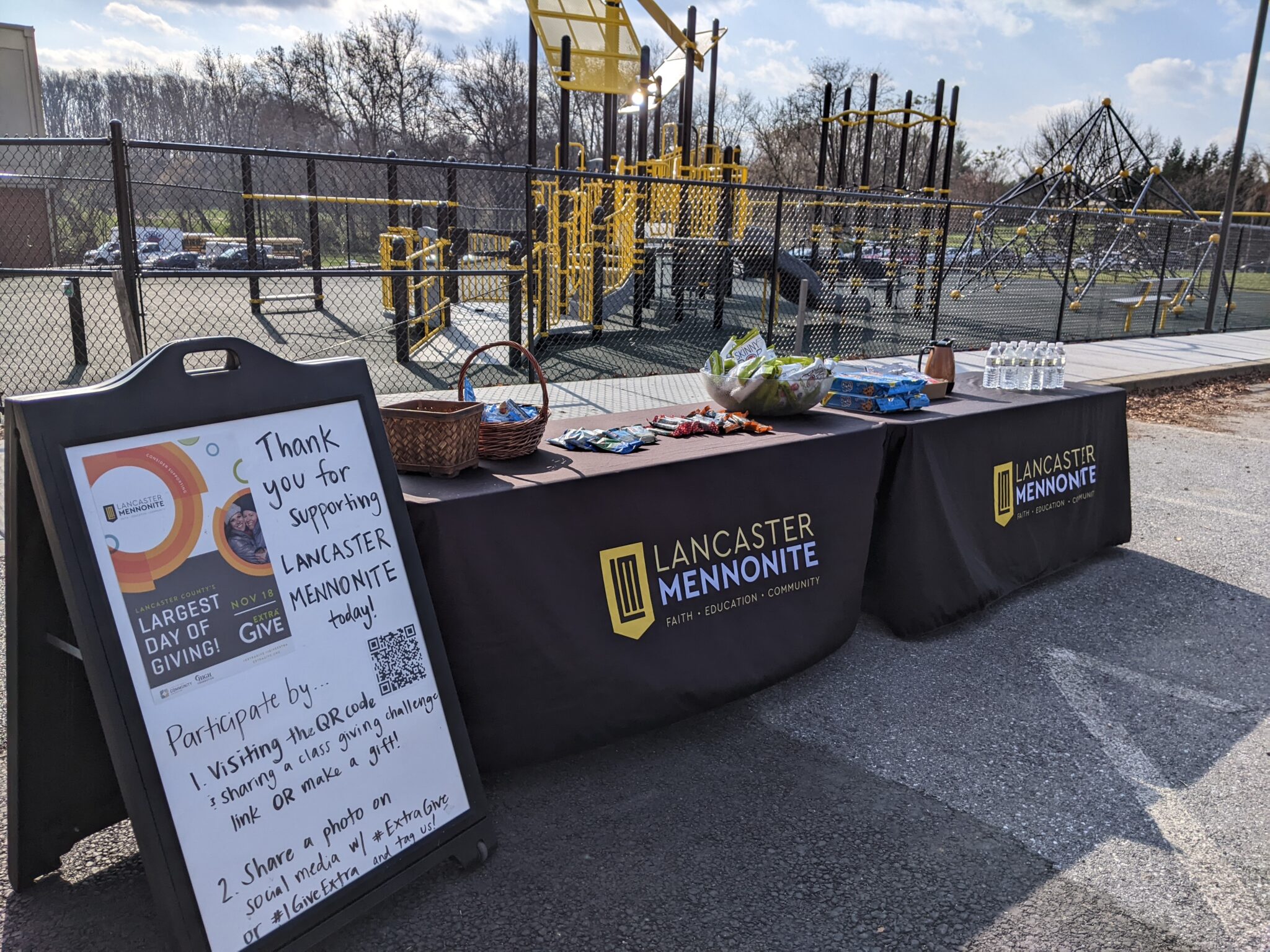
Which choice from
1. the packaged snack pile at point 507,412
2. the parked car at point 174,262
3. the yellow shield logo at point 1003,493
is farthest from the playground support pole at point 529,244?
the parked car at point 174,262

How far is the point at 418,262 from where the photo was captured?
39.3 feet

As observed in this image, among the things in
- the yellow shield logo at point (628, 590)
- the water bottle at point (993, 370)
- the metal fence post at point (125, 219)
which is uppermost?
the metal fence post at point (125, 219)

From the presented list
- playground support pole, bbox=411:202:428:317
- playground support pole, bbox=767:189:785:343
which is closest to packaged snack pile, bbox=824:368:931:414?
playground support pole, bbox=767:189:785:343

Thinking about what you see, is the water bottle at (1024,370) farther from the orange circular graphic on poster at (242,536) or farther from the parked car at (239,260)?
the parked car at (239,260)

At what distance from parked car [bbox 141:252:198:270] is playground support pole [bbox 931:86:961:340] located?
448 inches

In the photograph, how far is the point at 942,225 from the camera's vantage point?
13.0 m

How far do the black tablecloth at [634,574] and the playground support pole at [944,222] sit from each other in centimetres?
824

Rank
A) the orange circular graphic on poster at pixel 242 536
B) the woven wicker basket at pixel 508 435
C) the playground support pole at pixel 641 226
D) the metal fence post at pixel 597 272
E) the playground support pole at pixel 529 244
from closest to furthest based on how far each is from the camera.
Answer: the orange circular graphic on poster at pixel 242 536 → the woven wicker basket at pixel 508 435 → the playground support pole at pixel 529 244 → the metal fence post at pixel 597 272 → the playground support pole at pixel 641 226

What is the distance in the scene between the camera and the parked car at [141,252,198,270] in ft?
49.6

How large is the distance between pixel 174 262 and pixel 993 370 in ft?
52.3

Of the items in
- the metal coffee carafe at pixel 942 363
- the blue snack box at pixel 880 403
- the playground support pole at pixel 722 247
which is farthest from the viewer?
the playground support pole at pixel 722 247

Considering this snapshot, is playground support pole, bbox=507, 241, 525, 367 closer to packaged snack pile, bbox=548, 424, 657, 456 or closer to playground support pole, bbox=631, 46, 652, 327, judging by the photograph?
playground support pole, bbox=631, 46, 652, 327

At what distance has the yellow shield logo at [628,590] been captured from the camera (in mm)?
2895

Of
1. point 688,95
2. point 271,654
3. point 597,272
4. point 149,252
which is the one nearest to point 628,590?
point 271,654
